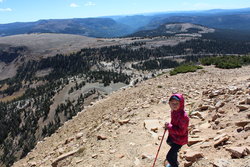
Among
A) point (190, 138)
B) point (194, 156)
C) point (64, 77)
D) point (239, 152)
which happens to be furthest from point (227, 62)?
point (64, 77)

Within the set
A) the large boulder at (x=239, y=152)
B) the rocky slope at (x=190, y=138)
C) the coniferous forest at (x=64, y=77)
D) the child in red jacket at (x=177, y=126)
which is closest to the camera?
the large boulder at (x=239, y=152)

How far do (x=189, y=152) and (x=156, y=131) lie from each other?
2.95m

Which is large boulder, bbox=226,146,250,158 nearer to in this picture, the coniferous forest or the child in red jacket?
the child in red jacket

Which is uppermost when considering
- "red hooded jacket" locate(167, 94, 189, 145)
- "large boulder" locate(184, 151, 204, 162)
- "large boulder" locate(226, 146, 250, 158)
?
"red hooded jacket" locate(167, 94, 189, 145)

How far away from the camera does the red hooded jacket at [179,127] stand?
19.1 feet

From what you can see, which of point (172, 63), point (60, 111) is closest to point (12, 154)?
point (60, 111)

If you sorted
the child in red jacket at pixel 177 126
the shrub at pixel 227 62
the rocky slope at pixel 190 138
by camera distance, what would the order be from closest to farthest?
the child in red jacket at pixel 177 126, the rocky slope at pixel 190 138, the shrub at pixel 227 62

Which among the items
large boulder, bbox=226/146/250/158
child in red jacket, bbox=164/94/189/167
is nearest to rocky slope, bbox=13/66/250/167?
large boulder, bbox=226/146/250/158

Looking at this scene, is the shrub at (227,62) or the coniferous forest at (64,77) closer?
the shrub at (227,62)

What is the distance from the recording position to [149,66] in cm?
10975

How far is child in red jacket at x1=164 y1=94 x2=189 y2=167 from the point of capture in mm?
5734

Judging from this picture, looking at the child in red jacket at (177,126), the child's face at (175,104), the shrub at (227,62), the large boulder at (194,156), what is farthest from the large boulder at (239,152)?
the shrub at (227,62)

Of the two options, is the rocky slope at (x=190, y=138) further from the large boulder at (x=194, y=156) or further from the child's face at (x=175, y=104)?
the child's face at (x=175, y=104)

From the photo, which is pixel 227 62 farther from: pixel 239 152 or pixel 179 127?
pixel 179 127
